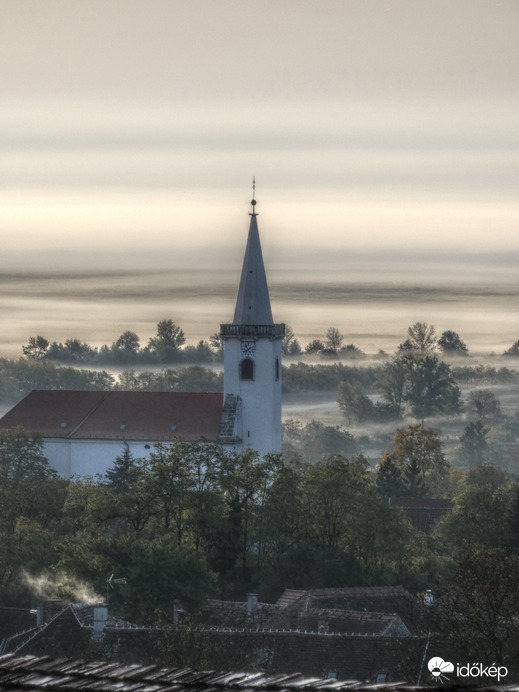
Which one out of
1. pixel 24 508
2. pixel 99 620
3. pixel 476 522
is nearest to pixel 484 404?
pixel 476 522

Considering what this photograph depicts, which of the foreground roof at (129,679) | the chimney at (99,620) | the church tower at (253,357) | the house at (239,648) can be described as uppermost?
the church tower at (253,357)

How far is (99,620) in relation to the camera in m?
46.8

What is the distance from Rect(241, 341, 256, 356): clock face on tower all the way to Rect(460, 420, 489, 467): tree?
58.7 m

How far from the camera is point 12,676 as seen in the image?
16.2 metres

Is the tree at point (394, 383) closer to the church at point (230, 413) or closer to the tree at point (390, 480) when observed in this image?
the tree at point (390, 480)

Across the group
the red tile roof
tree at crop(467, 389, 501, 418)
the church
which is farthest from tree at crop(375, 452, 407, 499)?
tree at crop(467, 389, 501, 418)

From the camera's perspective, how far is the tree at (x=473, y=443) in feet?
488

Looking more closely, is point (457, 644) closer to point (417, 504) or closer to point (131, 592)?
point (131, 592)

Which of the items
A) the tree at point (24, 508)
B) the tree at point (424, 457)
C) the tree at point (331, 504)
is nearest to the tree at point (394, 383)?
the tree at point (424, 457)

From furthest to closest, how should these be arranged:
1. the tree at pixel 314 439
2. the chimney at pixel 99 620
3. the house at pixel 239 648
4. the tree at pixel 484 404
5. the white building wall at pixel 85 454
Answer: the tree at pixel 484 404, the tree at pixel 314 439, the white building wall at pixel 85 454, the chimney at pixel 99 620, the house at pixel 239 648

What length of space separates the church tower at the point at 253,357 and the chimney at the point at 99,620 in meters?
A: 45.0

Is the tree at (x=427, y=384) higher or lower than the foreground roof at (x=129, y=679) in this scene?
higher

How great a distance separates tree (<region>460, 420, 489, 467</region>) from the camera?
14862cm

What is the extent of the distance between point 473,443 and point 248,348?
6036 centimetres
